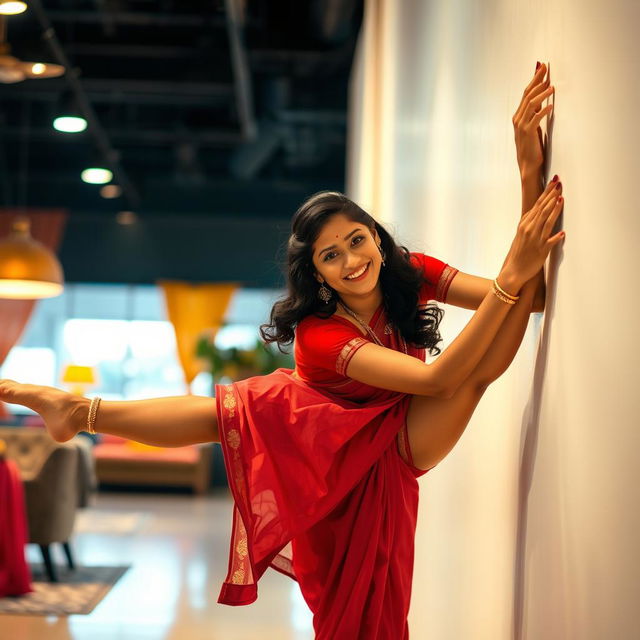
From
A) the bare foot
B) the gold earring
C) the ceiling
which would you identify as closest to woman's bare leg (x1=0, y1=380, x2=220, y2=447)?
the bare foot

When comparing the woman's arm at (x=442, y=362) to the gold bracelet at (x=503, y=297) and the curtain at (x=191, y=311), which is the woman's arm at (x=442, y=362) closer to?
the gold bracelet at (x=503, y=297)

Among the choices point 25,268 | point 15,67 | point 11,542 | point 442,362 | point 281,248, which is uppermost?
point 15,67

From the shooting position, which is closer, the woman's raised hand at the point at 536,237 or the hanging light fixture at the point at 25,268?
the woman's raised hand at the point at 536,237

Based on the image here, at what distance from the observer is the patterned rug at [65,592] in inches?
199

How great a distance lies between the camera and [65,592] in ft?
18.0

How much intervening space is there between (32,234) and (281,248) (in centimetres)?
992

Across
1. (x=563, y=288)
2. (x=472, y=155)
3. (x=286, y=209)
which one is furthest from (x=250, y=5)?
(x=563, y=288)

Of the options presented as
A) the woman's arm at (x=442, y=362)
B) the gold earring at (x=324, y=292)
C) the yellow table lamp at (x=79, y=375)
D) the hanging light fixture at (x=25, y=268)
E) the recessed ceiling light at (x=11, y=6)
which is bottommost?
the woman's arm at (x=442, y=362)

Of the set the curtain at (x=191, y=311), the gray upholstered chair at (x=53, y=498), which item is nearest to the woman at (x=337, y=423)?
the gray upholstered chair at (x=53, y=498)

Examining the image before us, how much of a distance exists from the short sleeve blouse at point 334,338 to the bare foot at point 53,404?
0.55 metres

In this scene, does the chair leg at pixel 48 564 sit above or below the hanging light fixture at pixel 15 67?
below

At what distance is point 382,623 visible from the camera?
6.71ft

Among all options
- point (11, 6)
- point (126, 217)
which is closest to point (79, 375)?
point (126, 217)

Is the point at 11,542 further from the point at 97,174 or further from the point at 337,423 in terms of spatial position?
the point at 97,174
